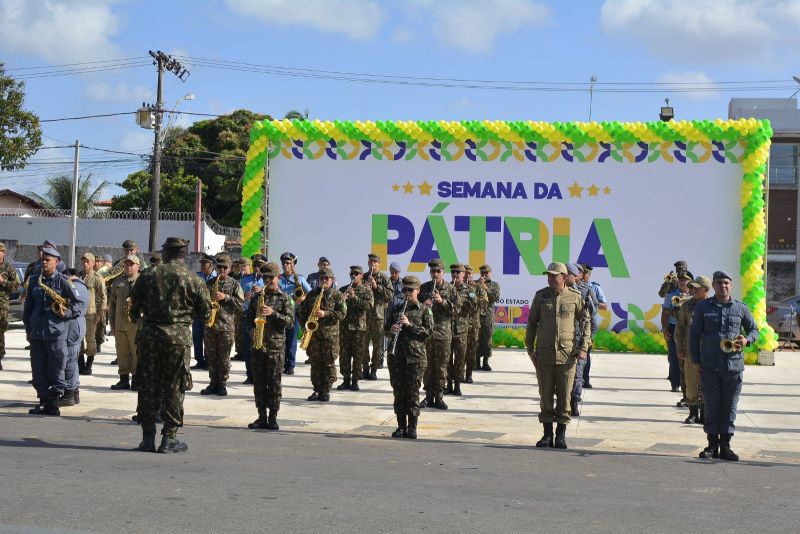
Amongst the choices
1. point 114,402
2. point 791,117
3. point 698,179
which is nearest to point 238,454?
point 114,402

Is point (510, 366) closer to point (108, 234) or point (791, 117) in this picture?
point (791, 117)

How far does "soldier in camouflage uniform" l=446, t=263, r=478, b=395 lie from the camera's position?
14.7 meters

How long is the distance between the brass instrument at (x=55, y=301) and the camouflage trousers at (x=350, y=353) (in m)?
4.36

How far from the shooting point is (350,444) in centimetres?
1048

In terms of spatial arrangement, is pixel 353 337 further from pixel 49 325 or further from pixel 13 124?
pixel 13 124

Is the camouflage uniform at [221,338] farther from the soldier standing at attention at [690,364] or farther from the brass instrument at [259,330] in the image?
the soldier standing at attention at [690,364]

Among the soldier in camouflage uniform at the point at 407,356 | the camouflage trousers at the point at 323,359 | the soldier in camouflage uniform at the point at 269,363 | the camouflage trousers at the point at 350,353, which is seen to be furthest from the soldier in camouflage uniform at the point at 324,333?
the soldier in camouflage uniform at the point at 407,356

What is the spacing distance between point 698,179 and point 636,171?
3.88 feet

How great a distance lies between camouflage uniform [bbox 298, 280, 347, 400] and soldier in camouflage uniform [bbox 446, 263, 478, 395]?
175 centimetres

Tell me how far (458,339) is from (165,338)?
5905mm

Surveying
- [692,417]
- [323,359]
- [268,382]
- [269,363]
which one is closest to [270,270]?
[269,363]

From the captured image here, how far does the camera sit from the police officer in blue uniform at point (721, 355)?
33.6 feet

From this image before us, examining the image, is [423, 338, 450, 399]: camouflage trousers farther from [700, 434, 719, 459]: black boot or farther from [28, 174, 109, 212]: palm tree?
[28, 174, 109, 212]: palm tree

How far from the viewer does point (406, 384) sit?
11156 millimetres
